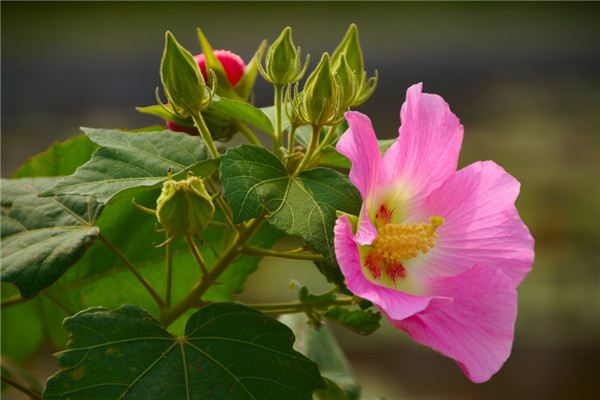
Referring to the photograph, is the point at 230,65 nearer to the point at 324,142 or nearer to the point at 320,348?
the point at 324,142

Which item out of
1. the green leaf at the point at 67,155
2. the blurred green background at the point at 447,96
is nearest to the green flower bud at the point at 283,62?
the green leaf at the point at 67,155

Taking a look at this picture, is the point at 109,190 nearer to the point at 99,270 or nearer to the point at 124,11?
the point at 99,270

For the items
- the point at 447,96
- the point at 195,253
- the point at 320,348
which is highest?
the point at 195,253

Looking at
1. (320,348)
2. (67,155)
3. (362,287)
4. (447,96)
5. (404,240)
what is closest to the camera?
(362,287)

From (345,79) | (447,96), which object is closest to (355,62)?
(345,79)

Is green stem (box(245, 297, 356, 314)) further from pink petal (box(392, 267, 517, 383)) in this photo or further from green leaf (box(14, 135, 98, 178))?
green leaf (box(14, 135, 98, 178))

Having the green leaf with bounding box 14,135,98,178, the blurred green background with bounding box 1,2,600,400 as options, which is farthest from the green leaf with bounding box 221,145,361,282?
the blurred green background with bounding box 1,2,600,400
